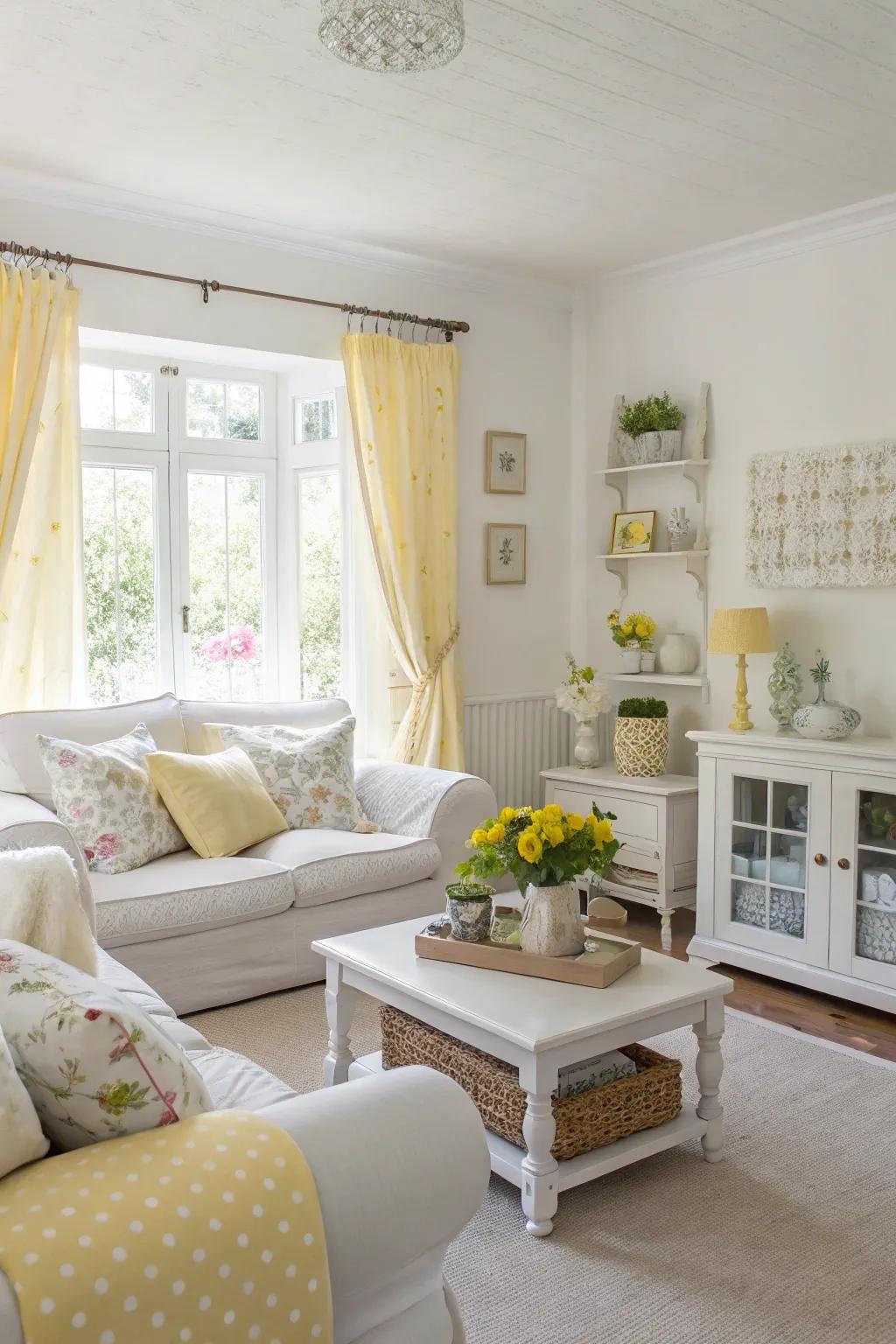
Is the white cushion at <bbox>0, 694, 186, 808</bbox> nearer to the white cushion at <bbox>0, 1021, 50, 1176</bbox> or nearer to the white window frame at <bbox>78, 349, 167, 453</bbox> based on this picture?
the white window frame at <bbox>78, 349, 167, 453</bbox>

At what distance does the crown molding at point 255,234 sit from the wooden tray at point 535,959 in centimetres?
273

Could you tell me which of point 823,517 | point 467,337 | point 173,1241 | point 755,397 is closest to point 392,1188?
point 173,1241

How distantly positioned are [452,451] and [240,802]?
1.83m

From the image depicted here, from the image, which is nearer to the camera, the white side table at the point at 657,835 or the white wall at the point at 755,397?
the white wall at the point at 755,397

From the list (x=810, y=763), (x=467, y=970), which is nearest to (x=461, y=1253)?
(x=467, y=970)

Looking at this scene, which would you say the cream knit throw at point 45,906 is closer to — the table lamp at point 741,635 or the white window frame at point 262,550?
the white window frame at point 262,550

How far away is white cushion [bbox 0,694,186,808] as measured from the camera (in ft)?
11.5

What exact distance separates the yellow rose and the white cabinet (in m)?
1.51

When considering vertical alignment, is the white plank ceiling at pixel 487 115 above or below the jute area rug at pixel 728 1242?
above

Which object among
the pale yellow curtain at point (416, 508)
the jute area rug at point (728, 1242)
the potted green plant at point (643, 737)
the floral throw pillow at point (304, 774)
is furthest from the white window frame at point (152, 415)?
the jute area rug at point (728, 1242)

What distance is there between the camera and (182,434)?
4.38m

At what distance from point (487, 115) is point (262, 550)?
6.79ft

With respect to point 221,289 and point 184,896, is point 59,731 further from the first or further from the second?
point 221,289

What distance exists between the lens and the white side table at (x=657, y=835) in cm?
424
